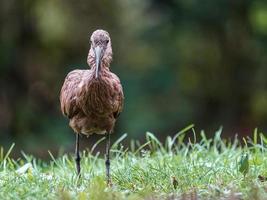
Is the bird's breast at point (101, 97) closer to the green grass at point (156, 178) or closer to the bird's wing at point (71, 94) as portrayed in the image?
the bird's wing at point (71, 94)

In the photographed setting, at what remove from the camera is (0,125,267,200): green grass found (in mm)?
5805

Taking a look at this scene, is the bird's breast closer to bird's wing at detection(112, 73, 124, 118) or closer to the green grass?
bird's wing at detection(112, 73, 124, 118)

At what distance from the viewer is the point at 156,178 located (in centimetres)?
650

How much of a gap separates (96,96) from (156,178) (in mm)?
1031

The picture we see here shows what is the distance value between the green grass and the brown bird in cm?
33

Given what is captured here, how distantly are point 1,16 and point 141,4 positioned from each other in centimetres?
266

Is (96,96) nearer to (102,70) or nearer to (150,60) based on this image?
(102,70)

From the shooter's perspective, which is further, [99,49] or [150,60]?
[150,60]

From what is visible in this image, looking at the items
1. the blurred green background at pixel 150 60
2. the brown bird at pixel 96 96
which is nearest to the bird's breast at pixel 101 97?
the brown bird at pixel 96 96

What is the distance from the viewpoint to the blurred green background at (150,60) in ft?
49.6

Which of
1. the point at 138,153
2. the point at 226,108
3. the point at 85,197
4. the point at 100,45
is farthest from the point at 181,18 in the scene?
the point at 85,197

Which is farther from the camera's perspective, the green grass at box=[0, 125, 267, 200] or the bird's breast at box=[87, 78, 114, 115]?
the bird's breast at box=[87, 78, 114, 115]

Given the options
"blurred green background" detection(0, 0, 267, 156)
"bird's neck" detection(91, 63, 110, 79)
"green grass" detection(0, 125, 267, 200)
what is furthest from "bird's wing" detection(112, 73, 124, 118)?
"blurred green background" detection(0, 0, 267, 156)

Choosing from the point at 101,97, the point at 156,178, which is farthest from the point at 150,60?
the point at 156,178
